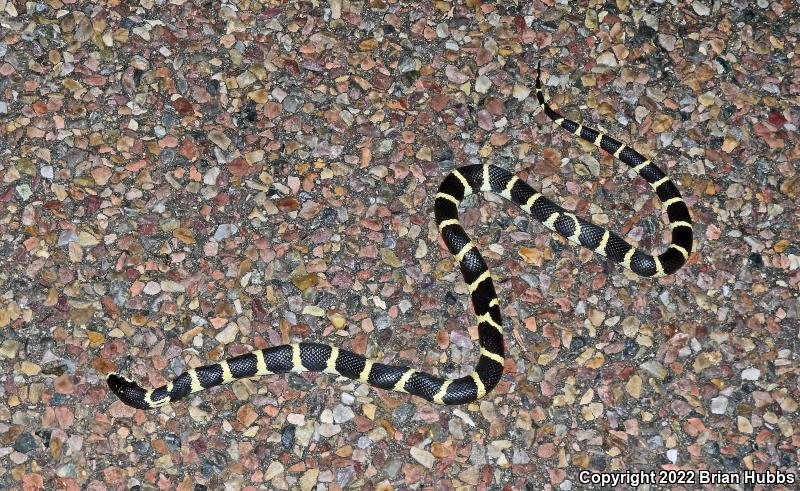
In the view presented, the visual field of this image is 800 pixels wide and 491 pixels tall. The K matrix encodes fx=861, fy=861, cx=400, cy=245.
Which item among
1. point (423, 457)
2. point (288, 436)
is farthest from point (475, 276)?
point (288, 436)

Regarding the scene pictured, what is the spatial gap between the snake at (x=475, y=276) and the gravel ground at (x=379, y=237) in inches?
5.4

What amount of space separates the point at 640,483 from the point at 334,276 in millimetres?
3022

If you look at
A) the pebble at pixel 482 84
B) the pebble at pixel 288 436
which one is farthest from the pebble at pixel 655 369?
the pebble at pixel 482 84

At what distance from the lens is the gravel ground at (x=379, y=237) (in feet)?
22.1

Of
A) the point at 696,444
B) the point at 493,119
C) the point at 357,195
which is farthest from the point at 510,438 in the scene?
the point at 493,119

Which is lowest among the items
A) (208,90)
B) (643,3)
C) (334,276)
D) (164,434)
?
(164,434)

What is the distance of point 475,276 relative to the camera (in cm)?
741

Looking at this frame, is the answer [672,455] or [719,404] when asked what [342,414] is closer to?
[672,455]

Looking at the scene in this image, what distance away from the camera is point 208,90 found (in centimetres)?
846

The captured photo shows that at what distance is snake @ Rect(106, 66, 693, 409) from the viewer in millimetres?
6832

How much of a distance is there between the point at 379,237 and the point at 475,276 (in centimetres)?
97

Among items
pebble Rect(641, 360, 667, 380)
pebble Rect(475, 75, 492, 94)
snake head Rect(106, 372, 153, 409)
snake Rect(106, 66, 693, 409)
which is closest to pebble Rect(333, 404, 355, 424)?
snake Rect(106, 66, 693, 409)

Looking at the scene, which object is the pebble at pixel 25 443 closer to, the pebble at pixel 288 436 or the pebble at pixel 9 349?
the pebble at pixel 9 349

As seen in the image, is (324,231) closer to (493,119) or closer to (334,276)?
(334,276)
